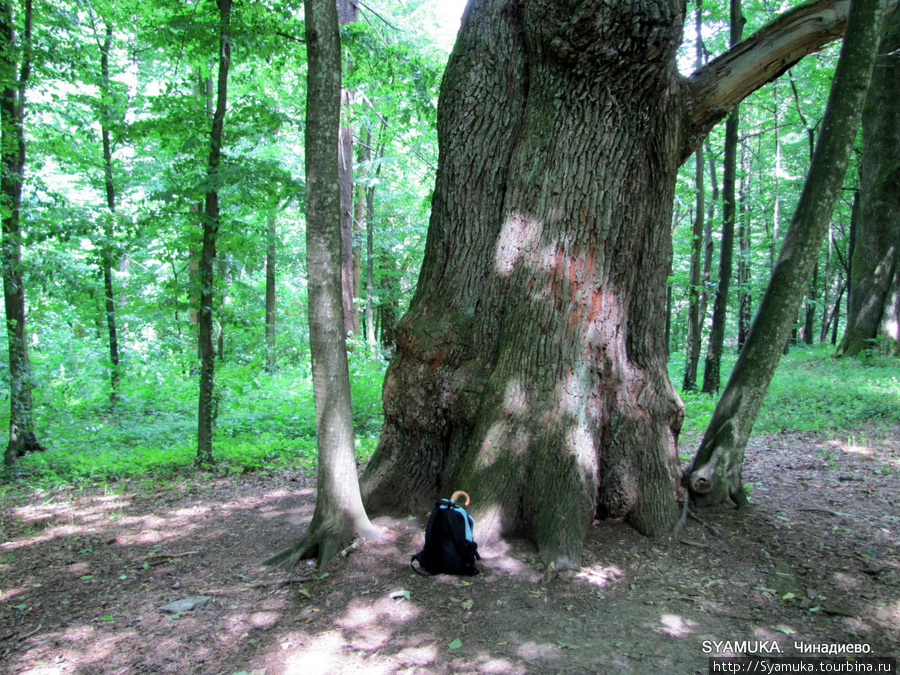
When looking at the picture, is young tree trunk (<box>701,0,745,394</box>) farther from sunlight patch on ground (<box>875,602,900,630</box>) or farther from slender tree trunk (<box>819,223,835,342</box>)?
slender tree trunk (<box>819,223,835,342</box>)

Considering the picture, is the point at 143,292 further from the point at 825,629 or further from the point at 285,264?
the point at 825,629

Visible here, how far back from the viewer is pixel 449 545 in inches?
146

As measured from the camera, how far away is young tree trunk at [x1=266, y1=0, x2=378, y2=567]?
380cm

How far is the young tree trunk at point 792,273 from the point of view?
438cm

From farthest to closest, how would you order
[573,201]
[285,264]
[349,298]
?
1. [285,264]
2. [349,298]
3. [573,201]

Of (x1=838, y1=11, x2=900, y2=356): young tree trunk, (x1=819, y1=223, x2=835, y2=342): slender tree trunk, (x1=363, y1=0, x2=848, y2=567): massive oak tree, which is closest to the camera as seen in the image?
(x1=363, y1=0, x2=848, y2=567): massive oak tree

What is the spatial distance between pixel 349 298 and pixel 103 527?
808 cm

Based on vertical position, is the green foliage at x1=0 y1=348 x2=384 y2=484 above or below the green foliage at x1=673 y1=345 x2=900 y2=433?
below

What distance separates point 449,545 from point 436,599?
1.18 ft

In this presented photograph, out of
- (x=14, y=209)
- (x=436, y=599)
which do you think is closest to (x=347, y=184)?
(x=14, y=209)

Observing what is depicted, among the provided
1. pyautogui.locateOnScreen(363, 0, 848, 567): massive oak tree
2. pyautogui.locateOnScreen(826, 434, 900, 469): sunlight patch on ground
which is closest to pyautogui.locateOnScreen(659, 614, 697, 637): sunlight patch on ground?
pyautogui.locateOnScreen(363, 0, 848, 567): massive oak tree

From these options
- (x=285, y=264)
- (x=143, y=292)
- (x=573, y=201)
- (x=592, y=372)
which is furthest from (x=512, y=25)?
(x=143, y=292)

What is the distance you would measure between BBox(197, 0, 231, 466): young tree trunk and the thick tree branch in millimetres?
5080

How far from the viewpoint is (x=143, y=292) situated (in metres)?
22.0
